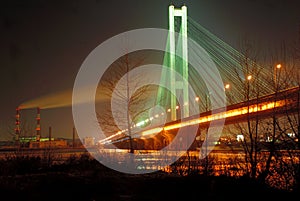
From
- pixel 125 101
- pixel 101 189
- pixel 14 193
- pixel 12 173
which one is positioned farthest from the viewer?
pixel 125 101

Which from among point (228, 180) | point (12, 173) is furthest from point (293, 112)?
point (12, 173)

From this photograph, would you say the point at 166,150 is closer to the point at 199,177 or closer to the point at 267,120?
the point at 199,177

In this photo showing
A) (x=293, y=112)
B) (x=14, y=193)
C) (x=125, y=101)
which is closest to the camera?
(x=293, y=112)

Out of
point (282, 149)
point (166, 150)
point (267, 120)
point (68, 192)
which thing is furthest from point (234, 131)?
point (166, 150)

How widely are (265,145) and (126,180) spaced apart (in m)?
3.74

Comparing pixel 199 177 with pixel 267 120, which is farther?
pixel 199 177

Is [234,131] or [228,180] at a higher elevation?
[234,131]

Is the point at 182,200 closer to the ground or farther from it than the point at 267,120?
closer to the ground

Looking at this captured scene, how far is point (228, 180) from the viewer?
8.01 m

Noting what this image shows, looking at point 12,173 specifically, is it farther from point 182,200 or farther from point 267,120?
point 267,120

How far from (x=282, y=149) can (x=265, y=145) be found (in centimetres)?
70

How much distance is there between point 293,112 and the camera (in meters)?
7.02

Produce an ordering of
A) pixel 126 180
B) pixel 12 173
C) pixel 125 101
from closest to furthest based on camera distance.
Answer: pixel 126 180 < pixel 12 173 < pixel 125 101

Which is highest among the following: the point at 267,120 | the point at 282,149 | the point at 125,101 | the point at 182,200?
the point at 125,101
